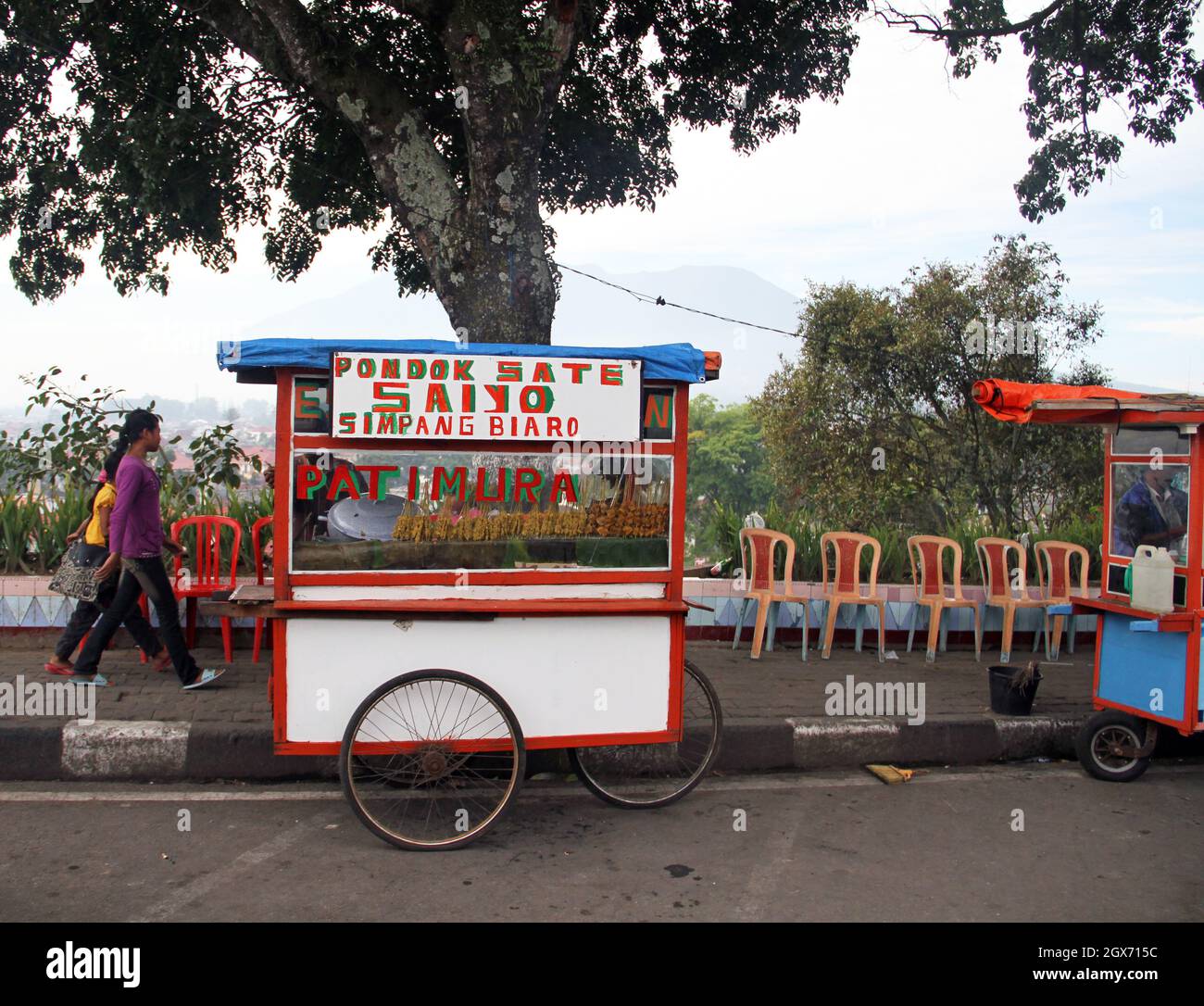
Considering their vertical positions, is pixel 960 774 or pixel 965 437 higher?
pixel 965 437

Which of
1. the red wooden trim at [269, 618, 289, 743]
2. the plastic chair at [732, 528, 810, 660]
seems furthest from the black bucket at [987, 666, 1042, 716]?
the red wooden trim at [269, 618, 289, 743]

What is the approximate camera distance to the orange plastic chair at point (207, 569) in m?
6.80

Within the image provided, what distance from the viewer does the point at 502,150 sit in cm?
746

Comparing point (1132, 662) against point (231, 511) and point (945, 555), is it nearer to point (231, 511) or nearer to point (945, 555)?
point (945, 555)

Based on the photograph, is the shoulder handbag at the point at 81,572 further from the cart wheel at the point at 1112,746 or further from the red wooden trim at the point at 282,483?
the cart wheel at the point at 1112,746

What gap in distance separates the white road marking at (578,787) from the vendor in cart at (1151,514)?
1305 mm

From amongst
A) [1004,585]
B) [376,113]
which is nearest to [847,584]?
[1004,585]

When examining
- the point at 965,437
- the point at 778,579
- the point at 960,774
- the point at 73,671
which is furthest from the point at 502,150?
the point at 965,437

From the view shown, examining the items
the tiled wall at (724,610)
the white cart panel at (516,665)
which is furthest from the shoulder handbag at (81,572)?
the white cart panel at (516,665)

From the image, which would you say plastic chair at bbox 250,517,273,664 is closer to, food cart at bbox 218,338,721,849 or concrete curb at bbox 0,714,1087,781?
concrete curb at bbox 0,714,1087,781

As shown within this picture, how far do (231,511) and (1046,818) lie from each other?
5.94 meters

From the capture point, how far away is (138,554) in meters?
5.93

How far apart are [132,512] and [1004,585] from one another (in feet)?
21.0
